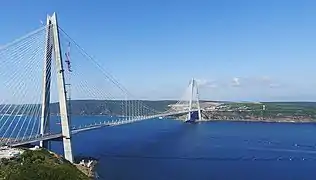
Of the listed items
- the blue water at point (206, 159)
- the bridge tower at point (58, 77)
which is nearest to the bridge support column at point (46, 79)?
the bridge tower at point (58, 77)

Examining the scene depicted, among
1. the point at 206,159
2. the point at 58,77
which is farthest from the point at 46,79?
the point at 206,159

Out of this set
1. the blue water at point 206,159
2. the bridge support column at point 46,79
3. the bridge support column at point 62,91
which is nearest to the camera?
the bridge support column at point 62,91

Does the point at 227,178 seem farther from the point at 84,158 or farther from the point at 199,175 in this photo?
the point at 84,158

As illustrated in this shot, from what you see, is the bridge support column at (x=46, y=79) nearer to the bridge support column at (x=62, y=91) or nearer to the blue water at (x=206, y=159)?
the bridge support column at (x=62, y=91)

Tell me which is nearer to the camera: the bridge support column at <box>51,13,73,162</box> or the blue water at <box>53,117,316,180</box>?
the bridge support column at <box>51,13,73,162</box>

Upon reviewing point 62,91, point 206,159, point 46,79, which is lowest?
point 206,159

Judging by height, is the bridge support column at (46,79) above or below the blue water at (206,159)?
above

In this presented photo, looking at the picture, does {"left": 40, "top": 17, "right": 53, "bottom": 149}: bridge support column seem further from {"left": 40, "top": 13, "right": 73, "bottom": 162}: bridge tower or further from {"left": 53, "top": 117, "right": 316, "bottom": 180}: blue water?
{"left": 53, "top": 117, "right": 316, "bottom": 180}: blue water

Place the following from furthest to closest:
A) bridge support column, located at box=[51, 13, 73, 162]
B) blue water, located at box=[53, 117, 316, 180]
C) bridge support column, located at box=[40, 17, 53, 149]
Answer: blue water, located at box=[53, 117, 316, 180] < bridge support column, located at box=[40, 17, 53, 149] < bridge support column, located at box=[51, 13, 73, 162]

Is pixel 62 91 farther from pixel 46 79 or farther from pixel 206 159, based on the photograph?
pixel 206 159

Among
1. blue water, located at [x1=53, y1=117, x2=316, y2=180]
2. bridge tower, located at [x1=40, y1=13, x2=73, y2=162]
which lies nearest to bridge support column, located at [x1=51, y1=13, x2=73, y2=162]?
bridge tower, located at [x1=40, y1=13, x2=73, y2=162]

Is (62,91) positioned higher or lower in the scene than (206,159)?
higher

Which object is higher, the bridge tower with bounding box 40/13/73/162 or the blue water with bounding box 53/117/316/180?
the bridge tower with bounding box 40/13/73/162

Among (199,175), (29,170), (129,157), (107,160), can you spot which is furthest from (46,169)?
(129,157)
